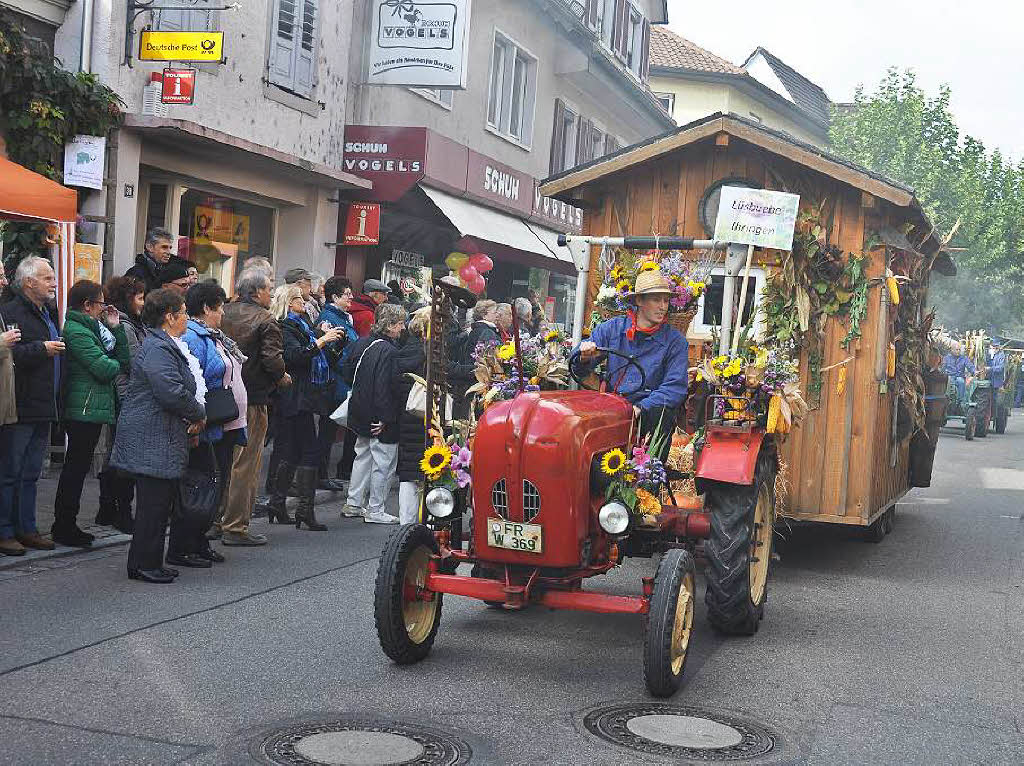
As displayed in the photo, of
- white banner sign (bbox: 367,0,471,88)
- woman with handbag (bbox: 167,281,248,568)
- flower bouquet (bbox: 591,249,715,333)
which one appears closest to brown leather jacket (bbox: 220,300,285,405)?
woman with handbag (bbox: 167,281,248,568)

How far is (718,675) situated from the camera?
6422mm

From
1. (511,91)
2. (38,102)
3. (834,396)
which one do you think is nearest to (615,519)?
(834,396)

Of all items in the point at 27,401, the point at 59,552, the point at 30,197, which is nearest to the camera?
the point at 27,401

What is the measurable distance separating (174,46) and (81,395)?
5291 mm

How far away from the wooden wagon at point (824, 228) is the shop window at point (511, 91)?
39.5 feet

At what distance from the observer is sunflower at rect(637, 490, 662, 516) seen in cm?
621

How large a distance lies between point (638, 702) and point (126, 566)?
3.91 m

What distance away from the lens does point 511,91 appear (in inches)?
918

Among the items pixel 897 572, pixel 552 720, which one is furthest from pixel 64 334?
pixel 897 572

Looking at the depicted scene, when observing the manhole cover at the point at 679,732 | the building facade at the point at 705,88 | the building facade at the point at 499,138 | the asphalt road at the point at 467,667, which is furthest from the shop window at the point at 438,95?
the building facade at the point at 705,88

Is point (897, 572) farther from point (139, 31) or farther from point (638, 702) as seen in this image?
point (139, 31)

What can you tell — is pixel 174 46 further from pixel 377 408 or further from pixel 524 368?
pixel 524 368

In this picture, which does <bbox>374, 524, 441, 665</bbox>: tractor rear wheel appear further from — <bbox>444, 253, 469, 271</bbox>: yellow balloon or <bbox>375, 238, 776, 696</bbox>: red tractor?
<bbox>444, 253, 469, 271</bbox>: yellow balloon

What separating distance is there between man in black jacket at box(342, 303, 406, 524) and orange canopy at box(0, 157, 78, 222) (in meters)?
2.55
